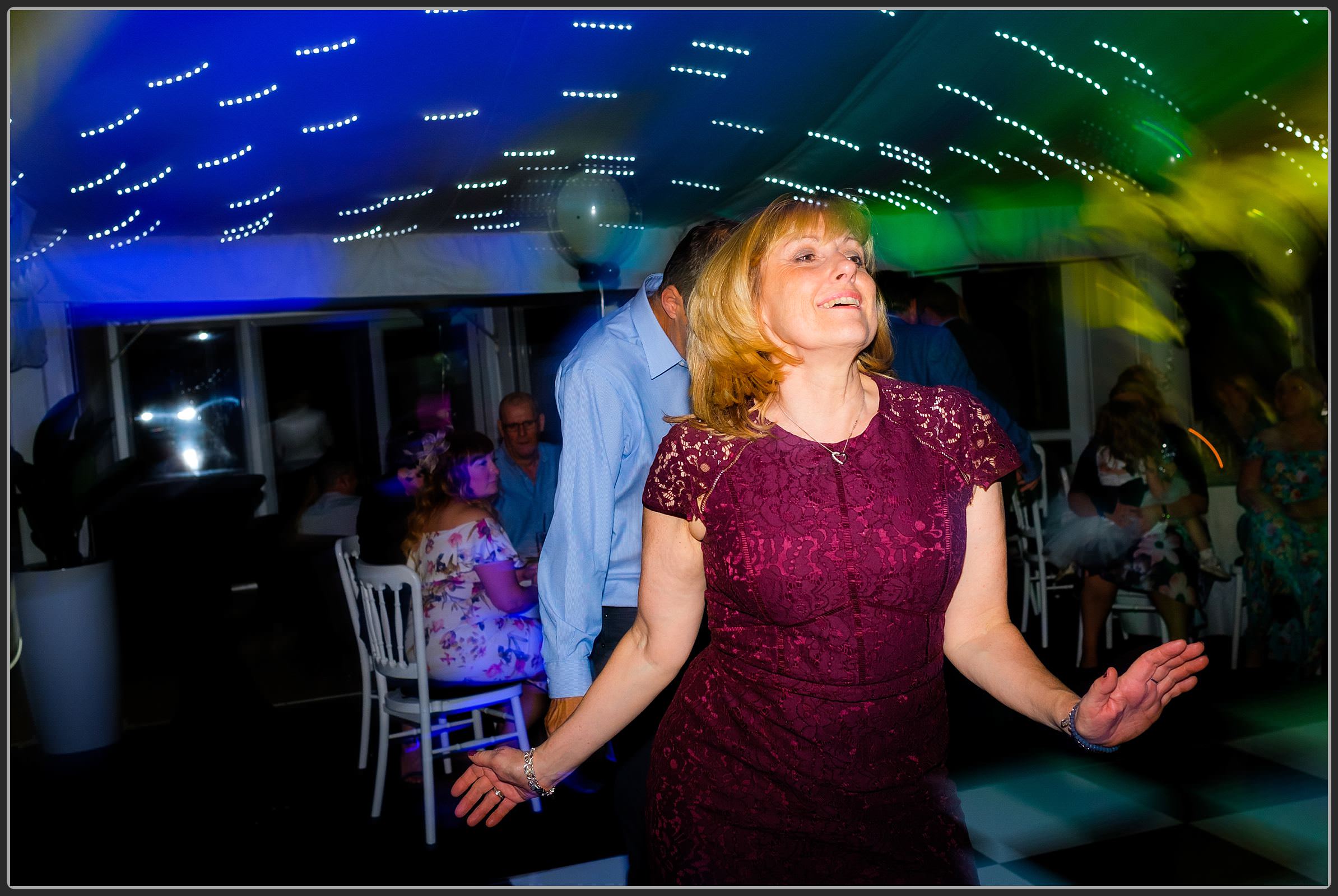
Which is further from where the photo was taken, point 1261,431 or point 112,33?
point 1261,431

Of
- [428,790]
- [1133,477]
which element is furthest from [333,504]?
[1133,477]

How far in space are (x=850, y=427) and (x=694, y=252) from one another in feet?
2.80

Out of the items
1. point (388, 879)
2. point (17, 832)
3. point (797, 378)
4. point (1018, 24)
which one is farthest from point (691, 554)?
point (17, 832)

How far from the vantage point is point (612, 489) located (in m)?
1.88

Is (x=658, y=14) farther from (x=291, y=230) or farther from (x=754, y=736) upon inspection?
(x=291, y=230)

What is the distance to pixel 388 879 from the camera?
2.83 meters

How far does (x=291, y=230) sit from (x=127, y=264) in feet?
2.68

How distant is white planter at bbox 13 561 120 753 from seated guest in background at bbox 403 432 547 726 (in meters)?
1.94

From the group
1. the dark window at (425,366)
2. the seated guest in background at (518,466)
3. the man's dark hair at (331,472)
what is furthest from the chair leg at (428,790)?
the dark window at (425,366)

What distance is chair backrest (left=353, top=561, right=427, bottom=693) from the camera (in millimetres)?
3125

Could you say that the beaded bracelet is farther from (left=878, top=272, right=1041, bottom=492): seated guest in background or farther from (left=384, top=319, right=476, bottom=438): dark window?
(left=384, top=319, right=476, bottom=438): dark window

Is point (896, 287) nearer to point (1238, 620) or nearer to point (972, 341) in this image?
point (972, 341)

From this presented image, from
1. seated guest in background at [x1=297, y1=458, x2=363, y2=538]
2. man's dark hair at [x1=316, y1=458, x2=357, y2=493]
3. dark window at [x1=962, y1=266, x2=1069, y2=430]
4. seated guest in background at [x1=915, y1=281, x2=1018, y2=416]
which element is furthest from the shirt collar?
dark window at [x1=962, y1=266, x2=1069, y2=430]

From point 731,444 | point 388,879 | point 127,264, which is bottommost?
point 388,879
